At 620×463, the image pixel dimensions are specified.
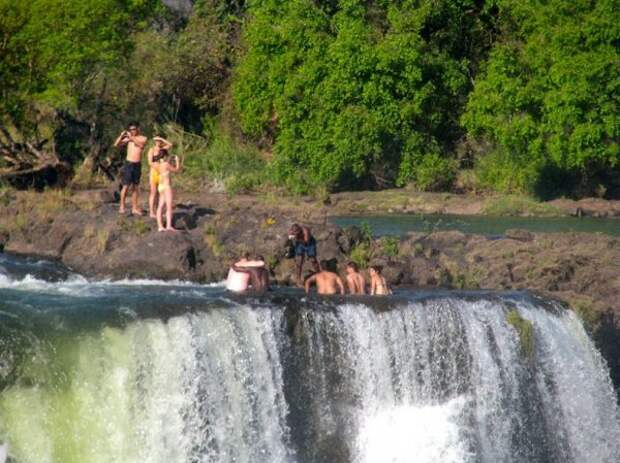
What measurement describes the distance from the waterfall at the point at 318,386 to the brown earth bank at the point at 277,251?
6.67 feet

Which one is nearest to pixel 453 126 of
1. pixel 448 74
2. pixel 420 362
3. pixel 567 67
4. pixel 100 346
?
pixel 448 74

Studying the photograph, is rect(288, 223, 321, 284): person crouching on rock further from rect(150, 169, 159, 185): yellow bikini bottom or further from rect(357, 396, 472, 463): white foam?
rect(357, 396, 472, 463): white foam

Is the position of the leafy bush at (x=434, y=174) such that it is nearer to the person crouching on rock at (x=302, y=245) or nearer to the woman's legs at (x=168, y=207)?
the person crouching on rock at (x=302, y=245)

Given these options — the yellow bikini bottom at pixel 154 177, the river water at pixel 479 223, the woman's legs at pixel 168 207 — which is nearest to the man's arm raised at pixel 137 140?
the yellow bikini bottom at pixel 154 177

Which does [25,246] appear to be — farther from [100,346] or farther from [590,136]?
[590,136]

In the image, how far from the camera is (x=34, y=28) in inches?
1687

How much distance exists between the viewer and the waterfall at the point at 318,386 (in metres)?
20.8

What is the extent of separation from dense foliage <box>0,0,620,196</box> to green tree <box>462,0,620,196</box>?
50 mm

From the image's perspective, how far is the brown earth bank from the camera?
1113 inches

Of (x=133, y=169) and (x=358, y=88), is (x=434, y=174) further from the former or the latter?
(x=133, y=169)

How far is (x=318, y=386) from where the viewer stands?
23.2 m

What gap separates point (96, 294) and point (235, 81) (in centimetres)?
2797

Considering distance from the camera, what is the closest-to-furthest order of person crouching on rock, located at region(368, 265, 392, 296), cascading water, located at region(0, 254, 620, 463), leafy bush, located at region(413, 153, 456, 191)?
cascading water, located at region(0, 254, 620, 463)
person crouching on rock, located at region(368, 265, 392, 296)
leafy bush, located at region(413, 153, 456, 191)

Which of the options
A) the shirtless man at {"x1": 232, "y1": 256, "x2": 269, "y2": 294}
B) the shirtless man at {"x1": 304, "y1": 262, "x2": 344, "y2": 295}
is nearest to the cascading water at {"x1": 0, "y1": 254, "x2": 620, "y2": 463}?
the shirtless man at {"x1": 232, "y1": 256, "x2": 269, "y2": 294}
